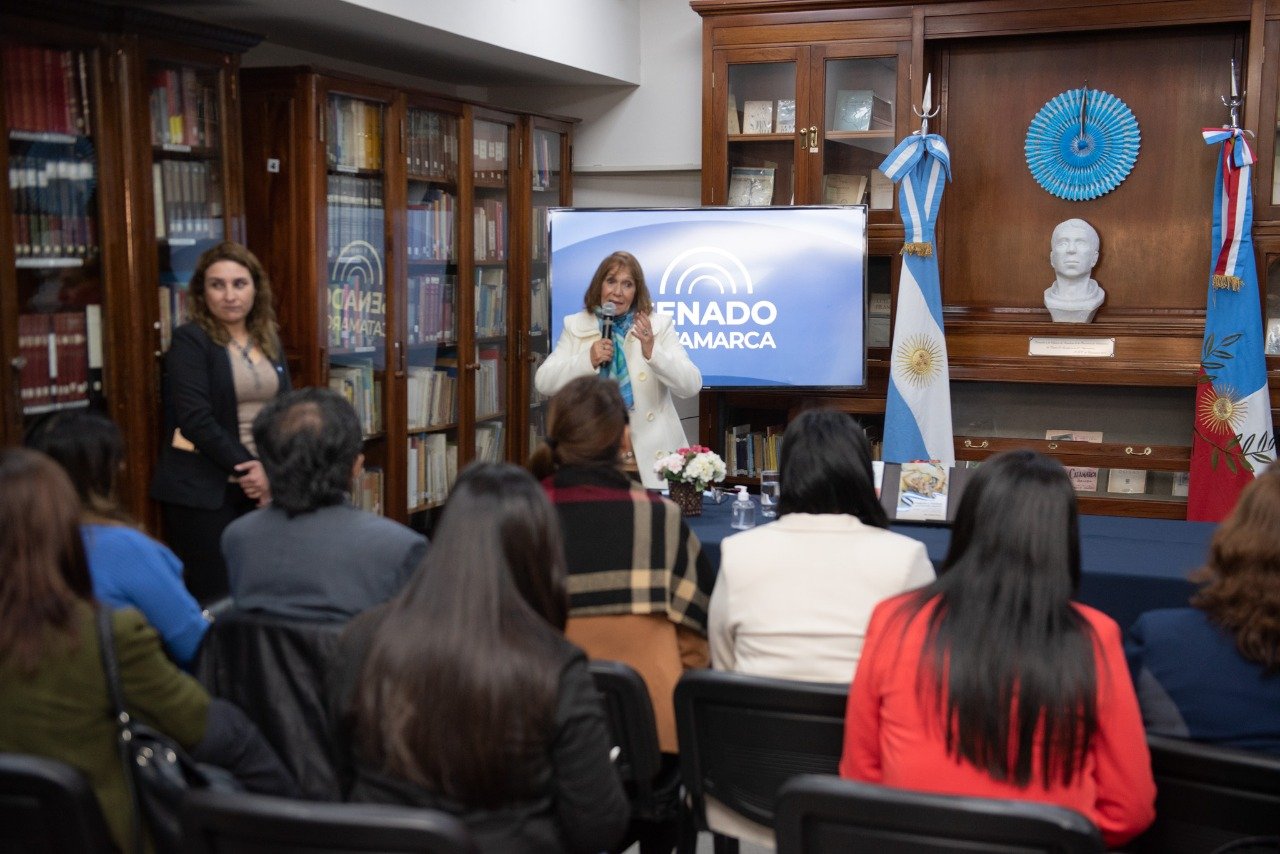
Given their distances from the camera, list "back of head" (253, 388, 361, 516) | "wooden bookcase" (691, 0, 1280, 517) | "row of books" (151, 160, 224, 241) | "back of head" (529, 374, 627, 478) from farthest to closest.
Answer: "wooden bookcase" (691, 0, 1280, 517) → "row of books" (151, 160, 224, 241) → "back of head" (529, 374, 627, 478) → "back of head" (253, 388, 361, 516)

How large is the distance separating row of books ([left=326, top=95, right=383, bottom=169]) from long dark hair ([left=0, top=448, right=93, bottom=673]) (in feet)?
9.87

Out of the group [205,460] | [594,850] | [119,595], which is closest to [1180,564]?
[594,850]

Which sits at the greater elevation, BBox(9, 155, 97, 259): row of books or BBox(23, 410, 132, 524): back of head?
BBox(9, 155, 97, 259): row of books

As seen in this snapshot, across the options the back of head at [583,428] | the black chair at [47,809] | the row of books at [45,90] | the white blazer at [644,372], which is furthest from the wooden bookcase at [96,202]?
the black chair at [47,809]

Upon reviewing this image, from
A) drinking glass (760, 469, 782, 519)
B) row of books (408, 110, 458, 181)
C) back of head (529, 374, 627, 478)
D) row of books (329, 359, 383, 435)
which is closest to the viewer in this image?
back of head (529, 374, 627, 478)

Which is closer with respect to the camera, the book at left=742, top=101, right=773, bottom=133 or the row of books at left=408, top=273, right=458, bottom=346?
the row of books at left=408, top=273, right=458, bottom=346

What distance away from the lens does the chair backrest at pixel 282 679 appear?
202 centimetres

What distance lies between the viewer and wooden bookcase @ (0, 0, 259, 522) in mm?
3340

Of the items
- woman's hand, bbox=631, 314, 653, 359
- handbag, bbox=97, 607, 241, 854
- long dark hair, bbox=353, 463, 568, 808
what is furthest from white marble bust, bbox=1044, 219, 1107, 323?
handbag, bbox=97, 607, 241, 854

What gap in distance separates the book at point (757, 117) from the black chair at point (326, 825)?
4.69 metres

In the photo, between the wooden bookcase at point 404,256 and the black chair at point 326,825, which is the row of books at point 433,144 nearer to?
the wooden bookcase at point 404,256

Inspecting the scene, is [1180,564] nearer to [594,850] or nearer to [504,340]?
[594,850]

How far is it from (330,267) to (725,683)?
10.1 ft

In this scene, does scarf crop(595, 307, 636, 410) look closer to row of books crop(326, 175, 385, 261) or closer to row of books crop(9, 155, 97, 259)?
row of books crop(326, 175, 385, 261)
